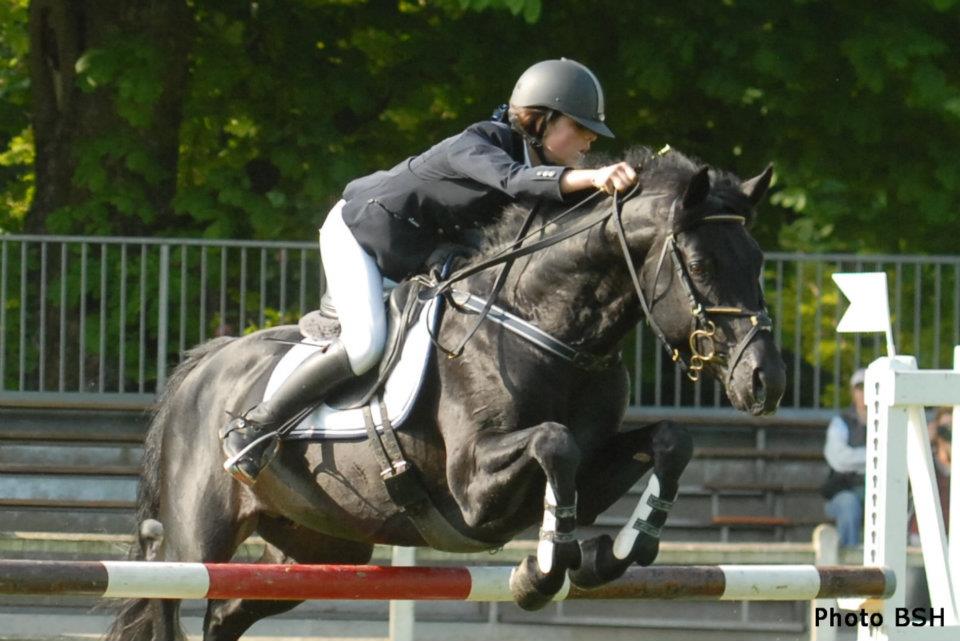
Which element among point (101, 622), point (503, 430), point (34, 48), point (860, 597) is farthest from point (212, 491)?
point (34, 48)

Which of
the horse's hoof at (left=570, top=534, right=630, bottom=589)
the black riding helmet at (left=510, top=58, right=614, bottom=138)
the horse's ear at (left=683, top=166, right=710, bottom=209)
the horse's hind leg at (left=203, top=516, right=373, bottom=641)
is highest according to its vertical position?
the black riding helmet at (left=510, top=58, right=614, bottom=138)

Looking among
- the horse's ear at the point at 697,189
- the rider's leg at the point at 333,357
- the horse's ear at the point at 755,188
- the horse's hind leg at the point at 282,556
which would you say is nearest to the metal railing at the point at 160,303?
the horse's hind leg at the point at 282,556

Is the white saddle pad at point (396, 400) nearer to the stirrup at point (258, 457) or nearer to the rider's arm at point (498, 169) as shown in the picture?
the stirrup at point (258, 457)

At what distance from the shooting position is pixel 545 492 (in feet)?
15.3

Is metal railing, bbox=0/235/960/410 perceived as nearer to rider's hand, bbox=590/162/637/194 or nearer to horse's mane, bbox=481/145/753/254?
horse's mane, bbox=481/145/753/254

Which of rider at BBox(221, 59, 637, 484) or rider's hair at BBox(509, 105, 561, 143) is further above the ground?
rider's hair at BBox(509, 105, 561, 143)

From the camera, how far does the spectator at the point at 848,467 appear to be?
918 centimetres

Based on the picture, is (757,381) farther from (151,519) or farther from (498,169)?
(151,519)

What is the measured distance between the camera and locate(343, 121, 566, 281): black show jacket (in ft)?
15.7

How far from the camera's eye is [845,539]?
9.16m

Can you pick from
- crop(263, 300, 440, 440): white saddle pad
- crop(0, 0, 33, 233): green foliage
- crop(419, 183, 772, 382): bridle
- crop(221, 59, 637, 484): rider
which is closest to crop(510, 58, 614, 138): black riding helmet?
crop(221, 59, 637, 484): rider

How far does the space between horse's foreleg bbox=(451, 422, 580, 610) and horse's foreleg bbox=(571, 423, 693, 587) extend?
0.33 ft

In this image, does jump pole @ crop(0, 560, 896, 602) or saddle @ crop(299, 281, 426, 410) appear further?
saddle @ crop(299, 281, 426, 410)

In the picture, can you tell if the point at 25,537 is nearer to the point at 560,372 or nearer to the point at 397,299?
the point at 397,299
